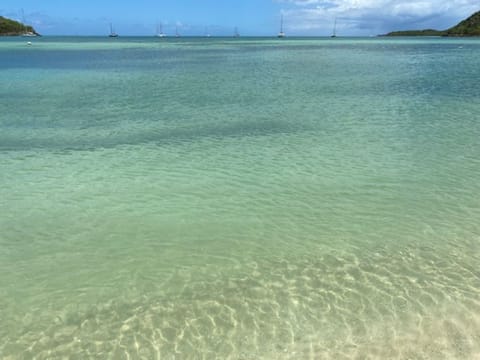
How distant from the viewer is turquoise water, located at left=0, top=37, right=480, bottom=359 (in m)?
6.24

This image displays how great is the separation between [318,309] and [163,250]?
3.42 meters

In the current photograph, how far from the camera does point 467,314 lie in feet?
21.3

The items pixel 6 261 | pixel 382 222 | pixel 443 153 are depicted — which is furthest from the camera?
pixel 443 153

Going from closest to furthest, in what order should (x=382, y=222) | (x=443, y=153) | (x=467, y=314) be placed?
(x=467, y=314) < (x=382, y=222) < (x=443, y=153)

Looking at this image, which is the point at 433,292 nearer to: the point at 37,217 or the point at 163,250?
the point at 163,250

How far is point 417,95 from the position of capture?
2589 cm

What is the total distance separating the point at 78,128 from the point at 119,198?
30.3ft

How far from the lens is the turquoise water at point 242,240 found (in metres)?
6.24

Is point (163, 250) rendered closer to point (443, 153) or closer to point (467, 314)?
point (467, 314)

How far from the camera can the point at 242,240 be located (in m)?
8.95

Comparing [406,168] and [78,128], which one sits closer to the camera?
[406,168]

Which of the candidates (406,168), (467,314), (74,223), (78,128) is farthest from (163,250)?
(78,128)

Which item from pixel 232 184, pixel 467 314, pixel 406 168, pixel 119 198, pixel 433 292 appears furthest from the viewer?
pixel 406 168

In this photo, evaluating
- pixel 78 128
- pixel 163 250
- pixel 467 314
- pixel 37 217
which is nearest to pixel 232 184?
pixel 163 250
